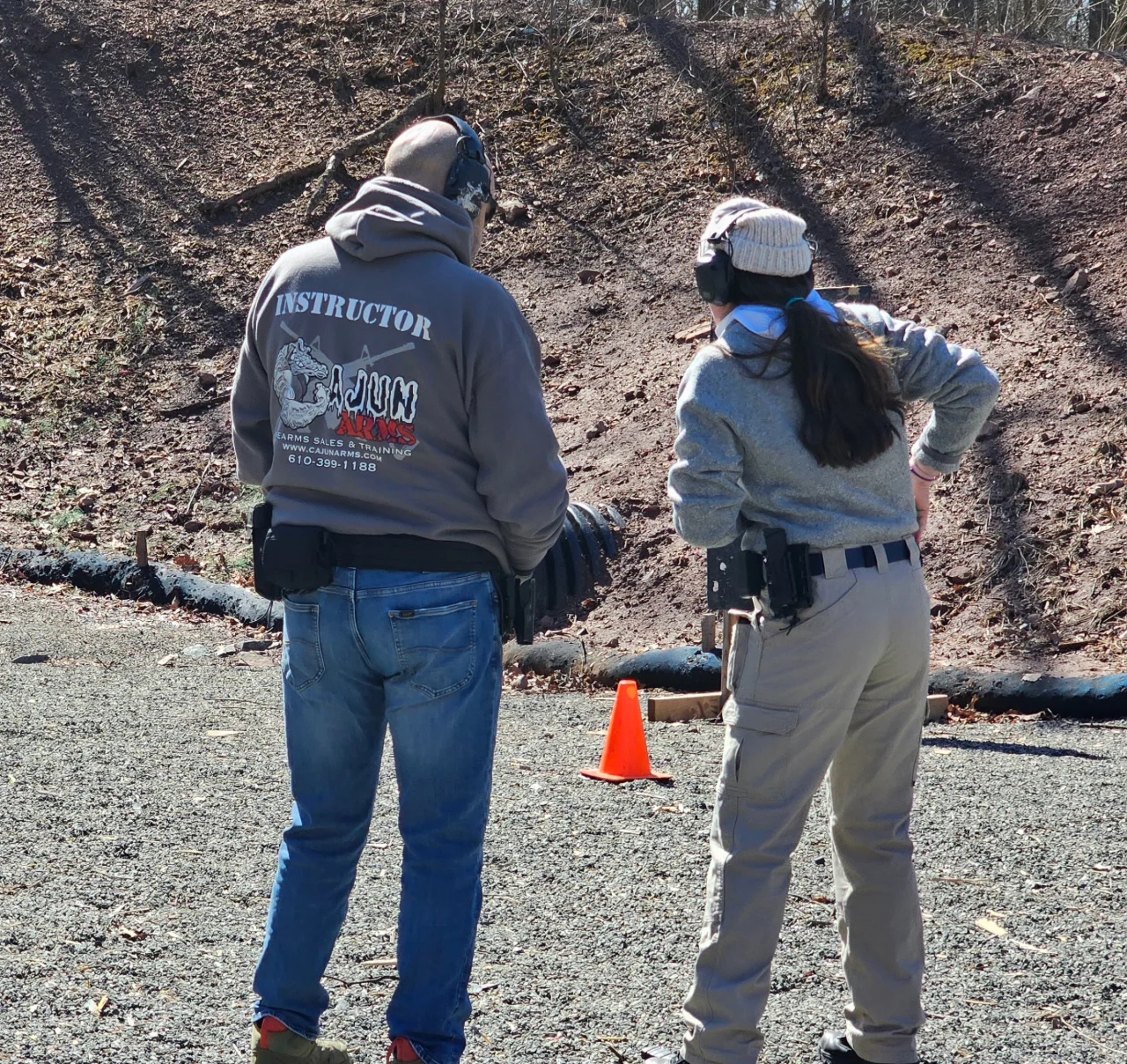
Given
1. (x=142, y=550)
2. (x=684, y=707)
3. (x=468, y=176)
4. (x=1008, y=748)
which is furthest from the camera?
(x=142, y=550)

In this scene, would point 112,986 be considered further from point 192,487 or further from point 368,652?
point 192,487

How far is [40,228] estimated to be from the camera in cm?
1845

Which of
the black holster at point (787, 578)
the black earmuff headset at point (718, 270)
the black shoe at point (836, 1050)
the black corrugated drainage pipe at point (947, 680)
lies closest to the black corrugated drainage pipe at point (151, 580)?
the black corrugated drainage pipe at point (947, 680)

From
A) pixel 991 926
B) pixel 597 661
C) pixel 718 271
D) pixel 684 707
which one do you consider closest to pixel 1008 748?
pixel 684 707

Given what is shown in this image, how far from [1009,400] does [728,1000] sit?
9093 millimetres

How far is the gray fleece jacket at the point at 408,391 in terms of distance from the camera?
2979 mm

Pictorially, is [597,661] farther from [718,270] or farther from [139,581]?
[718,270]

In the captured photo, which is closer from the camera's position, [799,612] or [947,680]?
[799,612]

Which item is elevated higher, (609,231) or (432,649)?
(609,231)

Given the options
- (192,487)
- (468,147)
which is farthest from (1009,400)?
(468,147)

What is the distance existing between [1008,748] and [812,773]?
175 inches

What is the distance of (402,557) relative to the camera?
9.83 ft

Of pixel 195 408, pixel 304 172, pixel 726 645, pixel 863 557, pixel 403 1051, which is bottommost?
pixel 403 1051

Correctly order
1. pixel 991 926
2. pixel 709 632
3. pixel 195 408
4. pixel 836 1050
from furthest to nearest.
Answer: pixel 195 408 → pixel 709 632 → pixel 991 926 → pixel 836 1050
